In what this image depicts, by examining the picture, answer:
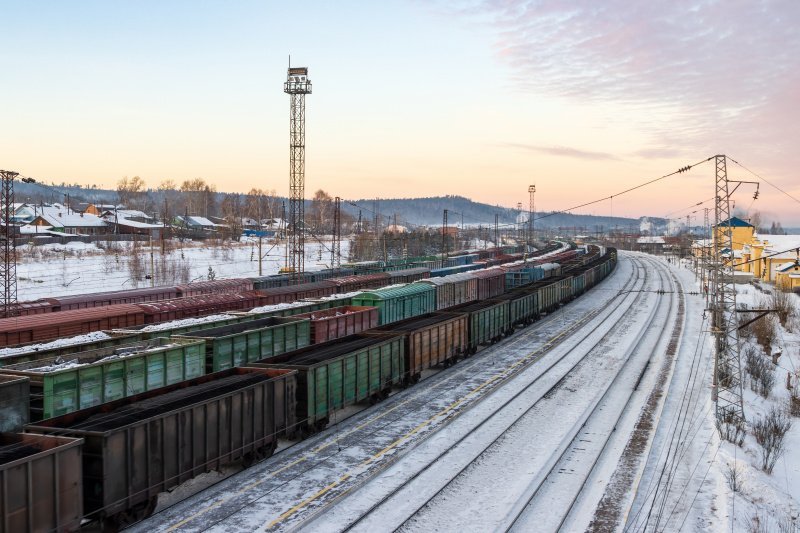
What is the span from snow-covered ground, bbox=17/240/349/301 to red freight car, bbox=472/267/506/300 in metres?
34.8

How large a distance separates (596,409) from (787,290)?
59.9 m

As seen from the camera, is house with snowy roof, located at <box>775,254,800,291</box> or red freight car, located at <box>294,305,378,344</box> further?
house with snowy roof, located at <box>775,254,800,291</box>

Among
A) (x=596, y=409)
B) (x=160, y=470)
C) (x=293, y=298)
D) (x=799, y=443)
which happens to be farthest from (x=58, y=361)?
(x=799, y=443)

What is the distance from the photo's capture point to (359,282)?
47.9m

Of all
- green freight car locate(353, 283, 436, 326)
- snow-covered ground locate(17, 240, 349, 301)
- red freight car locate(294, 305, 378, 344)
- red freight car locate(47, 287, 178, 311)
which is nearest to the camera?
red freight car locate(294, 305, 378, 344)

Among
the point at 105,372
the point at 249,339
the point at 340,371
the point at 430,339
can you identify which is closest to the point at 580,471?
the point at 340,371

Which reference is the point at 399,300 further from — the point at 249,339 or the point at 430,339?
the point at 249,339

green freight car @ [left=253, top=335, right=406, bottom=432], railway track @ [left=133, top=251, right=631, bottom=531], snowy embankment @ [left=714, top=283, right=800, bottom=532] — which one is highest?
green freight car @ [left=253, top=335, right=406, bottom=432]

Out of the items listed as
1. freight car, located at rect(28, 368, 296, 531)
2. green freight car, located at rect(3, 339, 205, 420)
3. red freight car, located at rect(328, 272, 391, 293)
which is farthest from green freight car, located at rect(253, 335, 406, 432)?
red freight car, located at rect(328, 272, 391, 293)

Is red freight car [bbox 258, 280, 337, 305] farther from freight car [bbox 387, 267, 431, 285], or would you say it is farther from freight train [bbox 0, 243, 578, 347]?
freight car [bbox 387, 267, 431, 285]

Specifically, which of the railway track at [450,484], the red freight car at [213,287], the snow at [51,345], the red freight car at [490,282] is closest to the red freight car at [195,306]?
the red freight car at [213,287]

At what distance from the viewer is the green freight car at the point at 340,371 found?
1897cm

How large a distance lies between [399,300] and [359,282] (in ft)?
35.1

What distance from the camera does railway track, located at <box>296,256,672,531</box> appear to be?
14.2 meters
